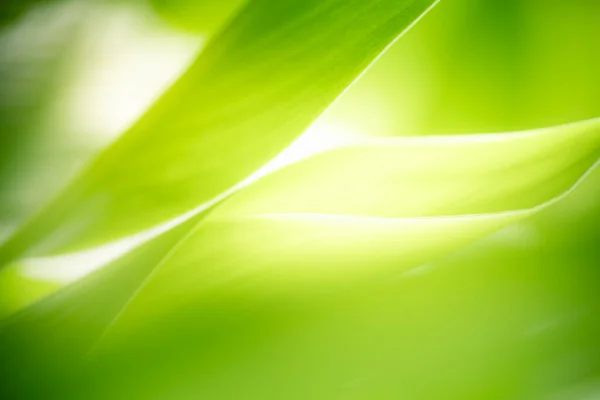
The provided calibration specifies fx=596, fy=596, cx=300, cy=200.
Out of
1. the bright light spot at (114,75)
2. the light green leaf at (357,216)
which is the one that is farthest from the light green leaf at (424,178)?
the bright light spot at (114,75)

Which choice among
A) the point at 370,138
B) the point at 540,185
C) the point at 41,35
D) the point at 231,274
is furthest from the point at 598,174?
the point at 41,35

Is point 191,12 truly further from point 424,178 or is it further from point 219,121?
point 424,178

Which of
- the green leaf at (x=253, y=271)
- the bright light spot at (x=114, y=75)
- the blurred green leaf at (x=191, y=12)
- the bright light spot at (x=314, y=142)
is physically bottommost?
the green leaf at (x=253, y=271)

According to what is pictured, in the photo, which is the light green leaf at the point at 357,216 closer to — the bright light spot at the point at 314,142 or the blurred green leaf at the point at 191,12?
the bright light spot at the point at 314,142

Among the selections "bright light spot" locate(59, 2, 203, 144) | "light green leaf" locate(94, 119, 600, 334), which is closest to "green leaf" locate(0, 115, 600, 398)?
"light green leaf" locate(94, 119, 600, 334)

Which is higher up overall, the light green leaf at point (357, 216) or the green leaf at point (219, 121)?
the green leaf at point (219, 121)

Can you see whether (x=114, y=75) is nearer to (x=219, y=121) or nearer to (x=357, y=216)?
(x=219, y=121)

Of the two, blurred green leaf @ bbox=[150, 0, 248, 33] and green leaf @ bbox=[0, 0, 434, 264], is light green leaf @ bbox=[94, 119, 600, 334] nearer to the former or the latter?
green leaf @ bbox=[0, 0, 434, 264]

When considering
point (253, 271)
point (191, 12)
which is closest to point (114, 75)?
point (191, 12)

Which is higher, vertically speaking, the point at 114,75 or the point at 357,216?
the point at 114,75

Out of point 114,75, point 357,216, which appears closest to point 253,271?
point 357,216
